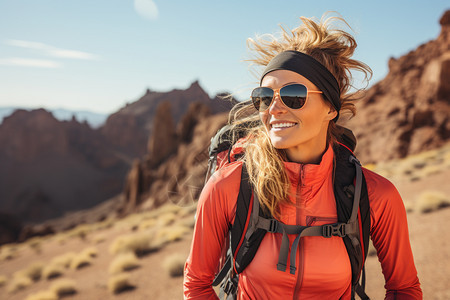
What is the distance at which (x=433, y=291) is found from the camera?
4246mm

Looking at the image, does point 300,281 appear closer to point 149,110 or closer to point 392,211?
point 392,211

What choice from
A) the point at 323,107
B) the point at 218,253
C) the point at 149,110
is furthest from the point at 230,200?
the point at 149,110

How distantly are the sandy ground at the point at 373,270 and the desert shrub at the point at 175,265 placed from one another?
0.12 metres

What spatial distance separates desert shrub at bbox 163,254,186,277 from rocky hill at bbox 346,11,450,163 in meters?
21.7

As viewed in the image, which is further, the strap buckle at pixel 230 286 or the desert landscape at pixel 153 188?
the desert landscape at pixel 153 188

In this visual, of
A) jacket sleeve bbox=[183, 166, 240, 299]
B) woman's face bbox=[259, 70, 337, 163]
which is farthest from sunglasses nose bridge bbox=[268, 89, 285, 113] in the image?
jacket sleeve bbox=[183, 166, 240, 299]

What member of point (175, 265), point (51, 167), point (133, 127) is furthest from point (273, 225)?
point (133, 127)

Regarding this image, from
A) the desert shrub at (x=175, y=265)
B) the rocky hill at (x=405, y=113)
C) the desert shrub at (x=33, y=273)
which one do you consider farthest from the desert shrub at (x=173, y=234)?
the rocky hill at (x=405, y=113)

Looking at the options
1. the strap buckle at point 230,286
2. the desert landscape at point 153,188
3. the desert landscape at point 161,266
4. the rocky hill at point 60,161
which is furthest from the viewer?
the rocky hill at point 60,161

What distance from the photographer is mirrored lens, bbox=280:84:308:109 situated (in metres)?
1.51

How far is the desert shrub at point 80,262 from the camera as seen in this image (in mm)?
8655

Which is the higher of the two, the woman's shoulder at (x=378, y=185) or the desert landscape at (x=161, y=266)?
the woman's shoulder at (x=378, y=185)

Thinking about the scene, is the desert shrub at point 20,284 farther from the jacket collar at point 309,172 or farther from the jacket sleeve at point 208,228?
the jacket collar at point 309,172

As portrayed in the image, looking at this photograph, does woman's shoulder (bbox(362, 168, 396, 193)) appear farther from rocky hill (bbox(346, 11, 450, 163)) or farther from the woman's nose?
rocky hill (bbox(346, 11, 450, 163))
